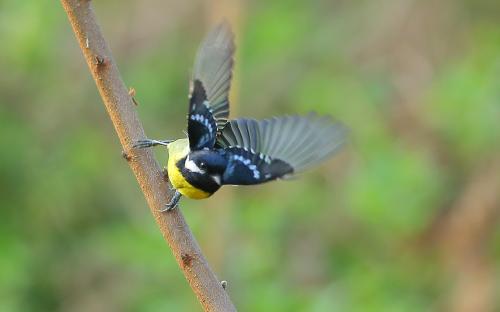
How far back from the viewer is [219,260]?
150 inches

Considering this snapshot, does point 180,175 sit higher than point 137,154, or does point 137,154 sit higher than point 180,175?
point 180,175

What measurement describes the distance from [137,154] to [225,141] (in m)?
0.51

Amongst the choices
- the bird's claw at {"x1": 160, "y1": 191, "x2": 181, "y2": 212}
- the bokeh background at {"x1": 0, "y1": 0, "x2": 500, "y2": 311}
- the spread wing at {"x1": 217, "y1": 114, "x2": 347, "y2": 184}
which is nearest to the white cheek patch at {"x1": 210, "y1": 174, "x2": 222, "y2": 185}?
the spread wing at {"x1": 217, "y1": 114, "x2": 347, "y2": 184}

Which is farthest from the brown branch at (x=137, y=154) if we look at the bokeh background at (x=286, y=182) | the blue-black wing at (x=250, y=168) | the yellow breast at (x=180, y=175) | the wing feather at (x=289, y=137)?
the bokeh background at (x=286, y=182)

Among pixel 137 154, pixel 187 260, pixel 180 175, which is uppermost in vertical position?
pixel 180 175

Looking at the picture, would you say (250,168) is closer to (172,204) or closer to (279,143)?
(279,143)

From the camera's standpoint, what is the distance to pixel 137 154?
1.56m

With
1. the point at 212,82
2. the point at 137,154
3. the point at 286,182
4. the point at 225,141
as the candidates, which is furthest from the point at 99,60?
the point at 286,182

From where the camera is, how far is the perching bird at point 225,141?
180 cm

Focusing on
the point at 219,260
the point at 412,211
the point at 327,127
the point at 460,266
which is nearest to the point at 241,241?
the point at 219,260

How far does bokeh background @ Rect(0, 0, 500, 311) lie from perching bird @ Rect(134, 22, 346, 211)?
166 cm

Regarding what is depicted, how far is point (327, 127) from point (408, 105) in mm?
3041

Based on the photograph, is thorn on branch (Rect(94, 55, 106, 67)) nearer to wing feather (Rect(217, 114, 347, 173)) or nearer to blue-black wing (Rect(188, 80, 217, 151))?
blue-black wing (Rect(188, 80, 217, 151))

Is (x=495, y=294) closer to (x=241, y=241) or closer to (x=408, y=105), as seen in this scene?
(x=408, y=105)
